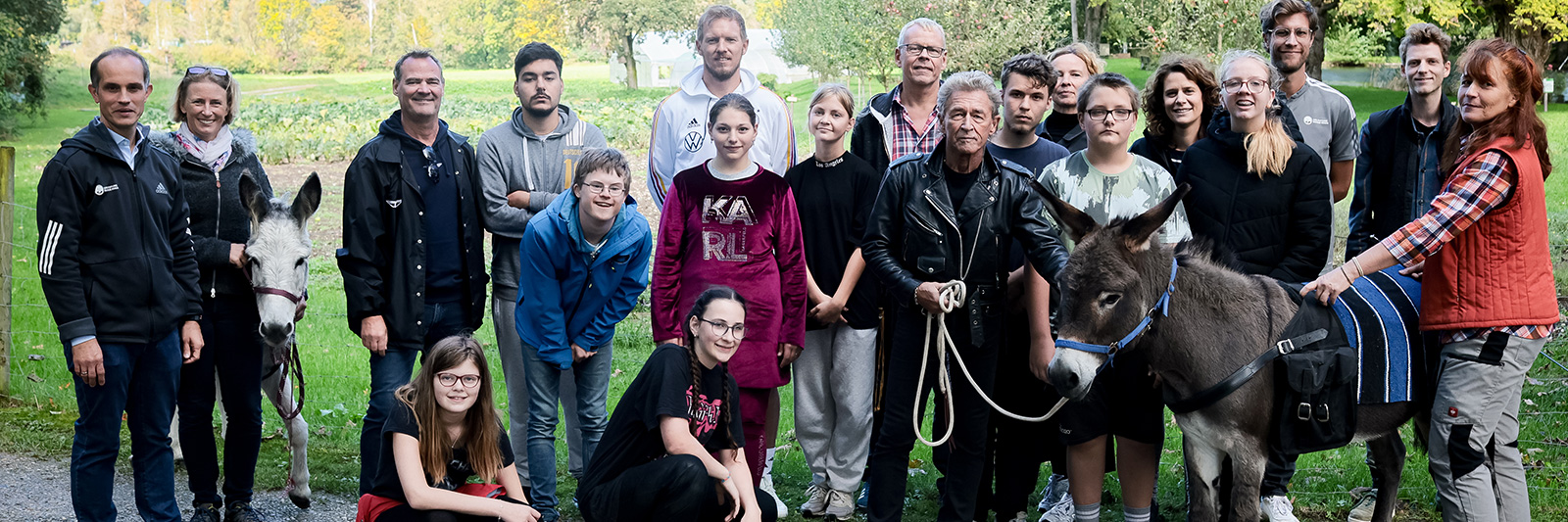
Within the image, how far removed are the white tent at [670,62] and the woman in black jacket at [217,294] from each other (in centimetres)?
5130

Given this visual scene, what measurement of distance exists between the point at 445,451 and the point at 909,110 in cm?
278

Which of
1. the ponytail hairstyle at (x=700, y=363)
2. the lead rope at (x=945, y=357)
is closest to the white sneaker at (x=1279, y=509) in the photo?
the lead rope at (x=945, y=357)

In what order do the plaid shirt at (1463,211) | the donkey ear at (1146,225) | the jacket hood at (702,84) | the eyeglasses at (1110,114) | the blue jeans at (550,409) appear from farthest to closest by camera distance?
the jacket hood at (702,84)
the blue jeans at (550,409)
the eyeglasses at (1110,114)
the plaid shirt at (1463,211)
the donkey ear at (1146,225)

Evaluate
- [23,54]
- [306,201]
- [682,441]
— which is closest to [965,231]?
[682,441]

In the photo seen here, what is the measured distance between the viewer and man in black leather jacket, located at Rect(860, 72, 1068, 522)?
14.4 ft

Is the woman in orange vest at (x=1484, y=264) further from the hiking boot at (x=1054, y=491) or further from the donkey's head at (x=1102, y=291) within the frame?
the hiking boot at (x=1054, y=491)

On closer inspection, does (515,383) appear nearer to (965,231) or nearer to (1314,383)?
(965,231)

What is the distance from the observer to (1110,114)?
4.32 metres

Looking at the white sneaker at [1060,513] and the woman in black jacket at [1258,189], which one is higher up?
the woman in black jacket at [1258,189]

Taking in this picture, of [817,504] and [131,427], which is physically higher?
[131,427]

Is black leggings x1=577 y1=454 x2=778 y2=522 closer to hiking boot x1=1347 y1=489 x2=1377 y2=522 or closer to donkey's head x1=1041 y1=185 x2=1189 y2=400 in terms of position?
donkey's head x1=1041 y1=185 x2=1189 y2=400

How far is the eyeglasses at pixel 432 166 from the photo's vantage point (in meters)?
4.96

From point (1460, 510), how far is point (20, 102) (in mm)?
31792

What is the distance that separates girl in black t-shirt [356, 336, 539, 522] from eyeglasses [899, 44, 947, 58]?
258cm
